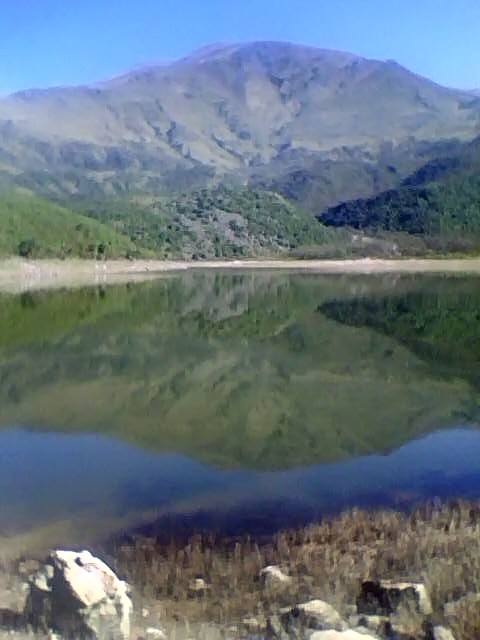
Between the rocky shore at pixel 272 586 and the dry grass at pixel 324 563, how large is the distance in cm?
2

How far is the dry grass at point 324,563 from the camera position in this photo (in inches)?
412

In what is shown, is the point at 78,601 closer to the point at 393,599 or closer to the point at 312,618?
the point at 312,618

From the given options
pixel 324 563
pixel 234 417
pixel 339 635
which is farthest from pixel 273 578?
pixel 234 417

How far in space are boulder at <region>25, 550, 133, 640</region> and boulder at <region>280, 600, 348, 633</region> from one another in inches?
65.7

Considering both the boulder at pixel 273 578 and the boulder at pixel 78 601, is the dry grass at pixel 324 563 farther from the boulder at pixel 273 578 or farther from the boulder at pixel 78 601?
the boulder at pixel 78 601

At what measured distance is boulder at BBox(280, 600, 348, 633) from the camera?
30.8 ft

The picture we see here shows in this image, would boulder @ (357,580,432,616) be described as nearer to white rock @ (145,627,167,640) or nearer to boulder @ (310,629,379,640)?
boulder @ (310,629,379,640)

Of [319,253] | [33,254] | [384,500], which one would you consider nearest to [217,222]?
[319,253]

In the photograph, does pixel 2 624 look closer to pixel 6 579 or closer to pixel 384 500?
pixel 6 579

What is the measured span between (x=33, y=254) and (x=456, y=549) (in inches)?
4723

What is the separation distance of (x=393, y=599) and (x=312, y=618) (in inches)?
38.6

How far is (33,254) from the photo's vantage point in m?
127

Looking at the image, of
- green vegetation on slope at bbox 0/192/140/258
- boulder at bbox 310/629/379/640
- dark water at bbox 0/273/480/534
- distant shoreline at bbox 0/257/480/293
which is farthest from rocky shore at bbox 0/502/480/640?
green vegetation on slope at bbox 0/192/140/258

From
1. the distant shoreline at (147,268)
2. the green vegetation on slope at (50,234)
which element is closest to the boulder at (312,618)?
the distant shoreline at (147,268)
